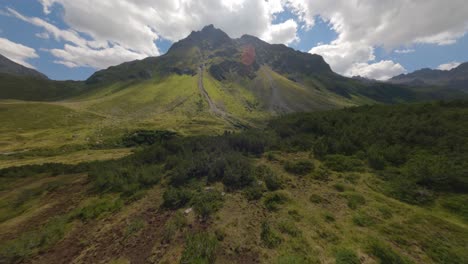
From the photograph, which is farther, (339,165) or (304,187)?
(339,165)

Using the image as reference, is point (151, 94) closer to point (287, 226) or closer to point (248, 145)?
point (248, 145)

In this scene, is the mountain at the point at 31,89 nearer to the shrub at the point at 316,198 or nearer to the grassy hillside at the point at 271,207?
the grassy hillside at the point at 271,207

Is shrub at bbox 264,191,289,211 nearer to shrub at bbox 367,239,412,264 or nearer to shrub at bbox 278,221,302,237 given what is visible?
shrub at bbox 278,221,302,237

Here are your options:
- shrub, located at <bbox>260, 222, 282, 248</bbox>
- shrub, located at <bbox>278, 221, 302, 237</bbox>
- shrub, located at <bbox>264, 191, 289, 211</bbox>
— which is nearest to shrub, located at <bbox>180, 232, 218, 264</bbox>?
shrub, located at <bbox>260, 222, 282, 248</bbox>

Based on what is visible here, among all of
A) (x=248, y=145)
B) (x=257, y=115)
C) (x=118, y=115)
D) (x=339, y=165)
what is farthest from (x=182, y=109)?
(x=339, y=165)

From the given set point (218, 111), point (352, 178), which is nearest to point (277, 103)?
point (218, 111)
